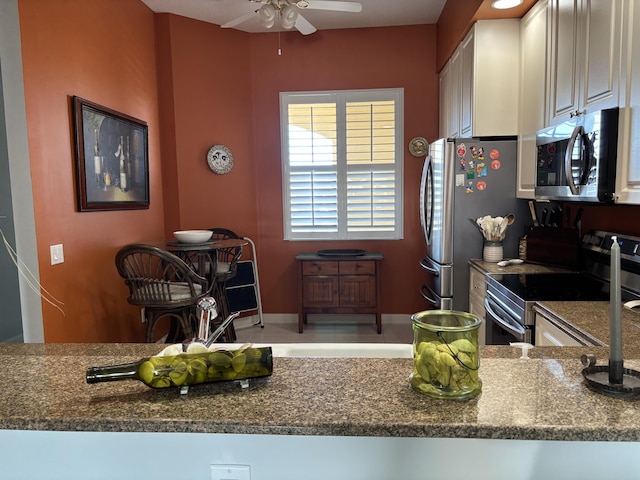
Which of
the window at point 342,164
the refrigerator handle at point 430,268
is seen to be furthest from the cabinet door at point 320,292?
the refrigerator handle at point 430,268

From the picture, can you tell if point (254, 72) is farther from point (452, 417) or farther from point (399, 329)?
point (452, 417)

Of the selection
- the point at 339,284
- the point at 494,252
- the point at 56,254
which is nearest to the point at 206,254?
the point at 56,254

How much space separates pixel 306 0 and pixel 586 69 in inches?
74.5

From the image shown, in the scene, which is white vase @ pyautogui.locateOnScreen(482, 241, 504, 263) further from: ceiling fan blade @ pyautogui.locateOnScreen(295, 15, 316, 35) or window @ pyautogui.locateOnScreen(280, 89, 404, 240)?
ceiling fan blade @ pyautogui.locateOnScreen(295, 15, 316, 35)

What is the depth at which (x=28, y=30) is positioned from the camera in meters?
2.41

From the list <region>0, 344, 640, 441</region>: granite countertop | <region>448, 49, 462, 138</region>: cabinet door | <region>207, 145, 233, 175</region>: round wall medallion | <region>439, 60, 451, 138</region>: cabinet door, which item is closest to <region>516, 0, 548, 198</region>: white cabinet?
<region>448, 49, 462, 138</region>: cabinet door

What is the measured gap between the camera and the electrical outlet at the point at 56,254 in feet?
8.55

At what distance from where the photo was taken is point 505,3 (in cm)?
271

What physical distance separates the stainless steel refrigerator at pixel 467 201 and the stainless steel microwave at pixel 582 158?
2.16 ft

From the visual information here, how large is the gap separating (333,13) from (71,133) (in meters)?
2.59

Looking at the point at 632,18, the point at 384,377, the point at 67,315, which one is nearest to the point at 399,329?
the point at 67,315

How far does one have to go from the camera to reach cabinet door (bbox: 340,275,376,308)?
440 centimetres

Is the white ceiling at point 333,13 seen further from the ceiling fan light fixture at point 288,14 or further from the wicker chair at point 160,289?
the wicker chair at point 160,289

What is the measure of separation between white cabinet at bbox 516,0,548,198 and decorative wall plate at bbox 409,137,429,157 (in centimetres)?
153
